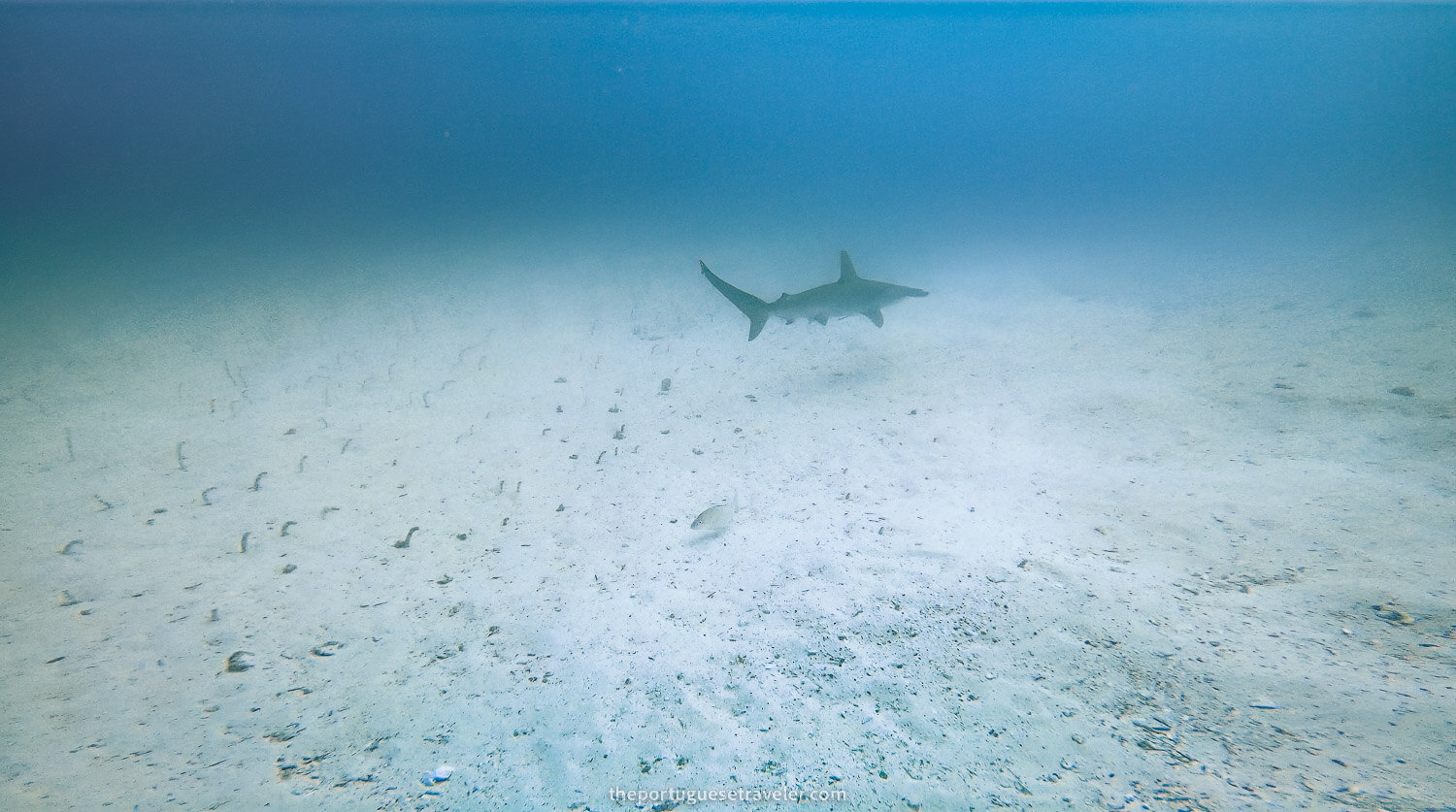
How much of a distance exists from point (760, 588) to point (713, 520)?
2.68 ft

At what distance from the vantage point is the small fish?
393 centimetres

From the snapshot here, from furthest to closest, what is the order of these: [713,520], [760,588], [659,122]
Result: [659,122], [713,520], [760,588]

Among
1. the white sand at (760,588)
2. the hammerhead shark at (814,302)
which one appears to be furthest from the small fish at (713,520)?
the hammerhead shark at (814,302)

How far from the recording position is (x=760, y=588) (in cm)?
324

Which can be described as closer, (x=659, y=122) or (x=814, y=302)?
(x=814, y=302)

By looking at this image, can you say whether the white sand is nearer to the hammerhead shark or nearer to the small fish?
the small fish

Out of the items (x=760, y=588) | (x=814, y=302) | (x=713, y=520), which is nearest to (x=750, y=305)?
(x=814, y=302)

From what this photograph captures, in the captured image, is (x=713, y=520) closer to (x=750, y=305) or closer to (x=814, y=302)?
(x=750, y=305)

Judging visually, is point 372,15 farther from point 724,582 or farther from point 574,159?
point 724,582

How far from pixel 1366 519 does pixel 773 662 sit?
13.2ft

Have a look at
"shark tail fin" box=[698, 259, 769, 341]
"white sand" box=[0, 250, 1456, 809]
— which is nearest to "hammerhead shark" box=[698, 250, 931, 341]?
"shark tail fin" box=[698, 259, 769, 341]

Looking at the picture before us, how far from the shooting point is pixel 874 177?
72250mm

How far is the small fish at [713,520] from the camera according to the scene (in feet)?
12.9

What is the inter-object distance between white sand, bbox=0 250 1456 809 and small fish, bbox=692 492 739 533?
11cm
